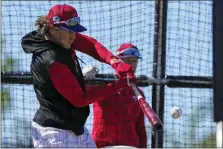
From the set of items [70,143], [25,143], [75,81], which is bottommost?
[25,143]

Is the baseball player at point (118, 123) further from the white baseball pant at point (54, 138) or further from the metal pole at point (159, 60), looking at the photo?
the white baseball pant at point (54, 138)

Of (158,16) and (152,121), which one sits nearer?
(152,121)

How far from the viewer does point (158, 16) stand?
22.8ft

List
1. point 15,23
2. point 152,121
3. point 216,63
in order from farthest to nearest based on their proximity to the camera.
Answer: point 15,23, point 152,121, point 216,63

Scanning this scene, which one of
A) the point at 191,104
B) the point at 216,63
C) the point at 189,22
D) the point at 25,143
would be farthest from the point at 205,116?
the point at 216,63

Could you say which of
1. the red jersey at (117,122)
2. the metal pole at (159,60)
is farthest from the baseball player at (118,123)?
the metal pole at (159,60)

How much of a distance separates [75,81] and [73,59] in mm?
244

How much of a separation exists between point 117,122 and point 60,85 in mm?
1481

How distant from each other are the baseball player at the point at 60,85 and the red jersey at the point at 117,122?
111 centimetres

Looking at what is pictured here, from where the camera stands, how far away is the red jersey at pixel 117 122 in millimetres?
6598

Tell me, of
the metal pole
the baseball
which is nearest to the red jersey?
the metal pole

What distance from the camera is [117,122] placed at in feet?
21.7

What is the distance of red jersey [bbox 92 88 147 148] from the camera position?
660 centimetres

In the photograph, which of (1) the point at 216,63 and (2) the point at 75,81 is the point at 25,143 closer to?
(2) the point at 75,81
